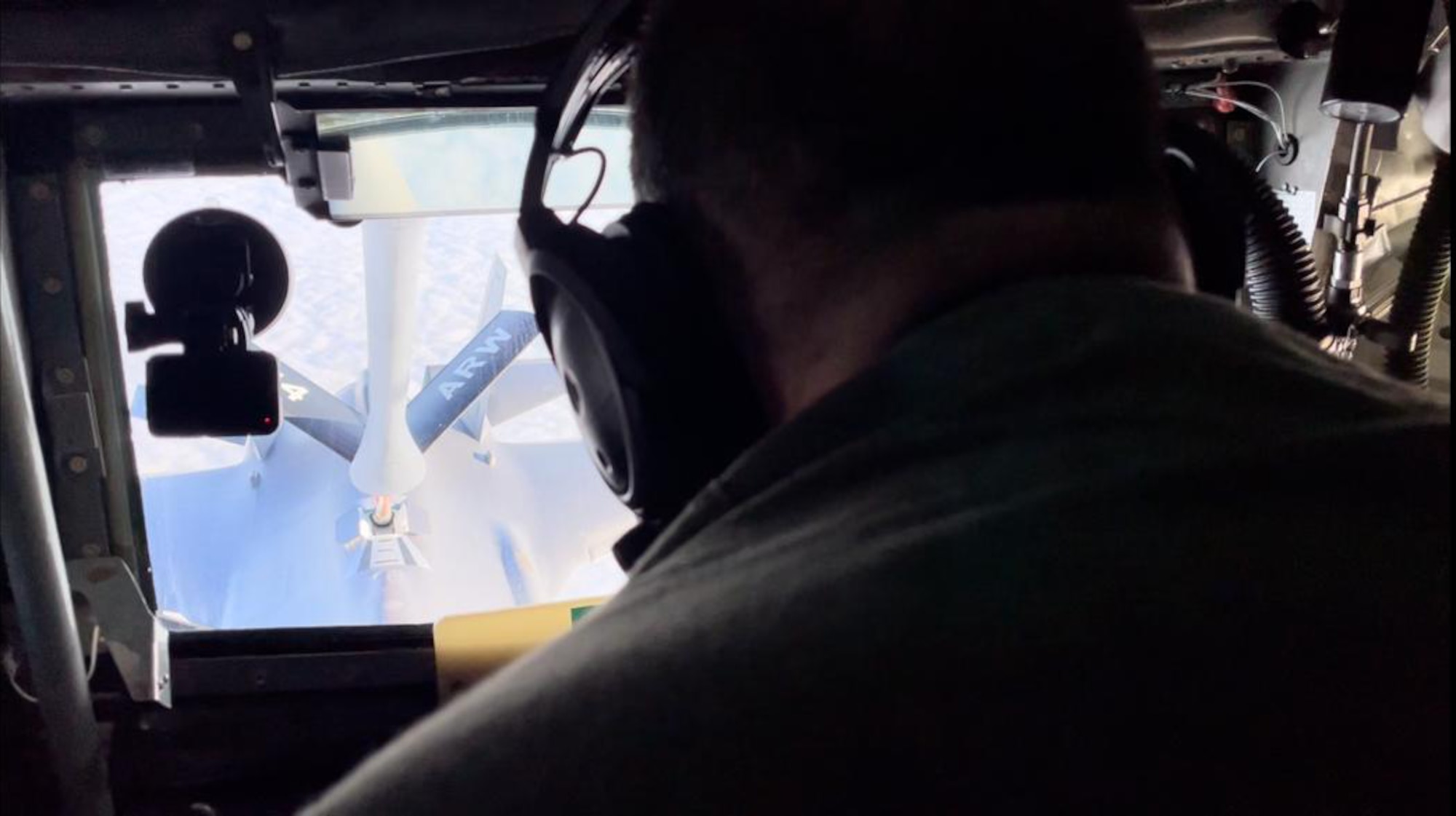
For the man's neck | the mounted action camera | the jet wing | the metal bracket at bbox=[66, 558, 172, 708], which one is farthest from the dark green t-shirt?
the jet wing

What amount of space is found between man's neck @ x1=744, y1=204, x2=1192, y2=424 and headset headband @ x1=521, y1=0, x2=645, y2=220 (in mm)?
307

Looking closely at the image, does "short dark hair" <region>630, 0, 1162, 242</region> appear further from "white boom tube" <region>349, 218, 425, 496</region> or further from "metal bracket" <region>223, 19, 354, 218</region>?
"white boom tube" <region>349, 218, 425, 496</region>

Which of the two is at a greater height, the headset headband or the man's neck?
the headset headband

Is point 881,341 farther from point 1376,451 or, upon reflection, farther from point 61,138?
point 61,138

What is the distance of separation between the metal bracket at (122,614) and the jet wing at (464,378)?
1059mm

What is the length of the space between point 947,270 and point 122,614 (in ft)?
4.52

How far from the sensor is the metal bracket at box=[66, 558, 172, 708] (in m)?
1.56

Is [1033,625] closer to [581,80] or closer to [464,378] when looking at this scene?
[581,80]

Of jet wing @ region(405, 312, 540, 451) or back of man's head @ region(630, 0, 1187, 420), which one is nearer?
back of man's head @ region(630, 0, 1187, 420)

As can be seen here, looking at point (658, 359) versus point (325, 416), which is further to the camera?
point (325, 416)

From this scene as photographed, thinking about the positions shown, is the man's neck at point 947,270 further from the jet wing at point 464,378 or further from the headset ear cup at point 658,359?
the jet wing at point 464,378

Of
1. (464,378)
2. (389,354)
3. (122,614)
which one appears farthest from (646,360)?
(464,378)

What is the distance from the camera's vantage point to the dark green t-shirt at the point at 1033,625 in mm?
386

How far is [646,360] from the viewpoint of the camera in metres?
0.68
